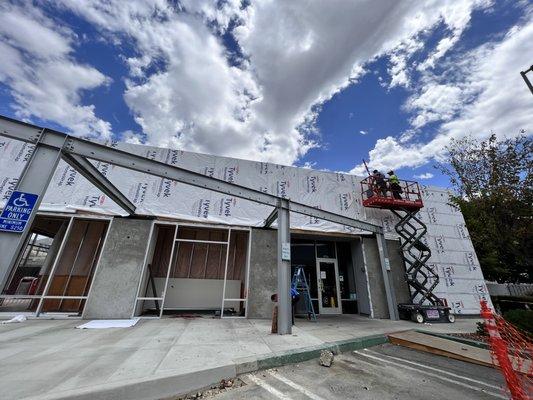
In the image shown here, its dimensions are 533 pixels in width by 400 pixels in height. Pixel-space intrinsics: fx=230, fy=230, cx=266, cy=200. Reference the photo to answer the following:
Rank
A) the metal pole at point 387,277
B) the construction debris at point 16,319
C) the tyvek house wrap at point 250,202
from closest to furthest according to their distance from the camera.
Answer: the construction debris at point 16,319 → the tyvek house wrap at point 250,202 → the metal pole at point 387,277

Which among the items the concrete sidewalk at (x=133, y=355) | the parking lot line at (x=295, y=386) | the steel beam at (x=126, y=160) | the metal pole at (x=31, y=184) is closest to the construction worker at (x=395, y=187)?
the steel beam at (x=126, y=160)

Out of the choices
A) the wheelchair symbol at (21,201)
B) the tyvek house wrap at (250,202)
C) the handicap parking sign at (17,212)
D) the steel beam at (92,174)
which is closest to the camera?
the handicap parking sign at (17,212)

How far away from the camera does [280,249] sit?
6.33 m

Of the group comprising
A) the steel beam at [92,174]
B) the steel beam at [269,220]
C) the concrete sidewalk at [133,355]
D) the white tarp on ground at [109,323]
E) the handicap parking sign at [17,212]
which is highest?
the steel beam at [92,174]

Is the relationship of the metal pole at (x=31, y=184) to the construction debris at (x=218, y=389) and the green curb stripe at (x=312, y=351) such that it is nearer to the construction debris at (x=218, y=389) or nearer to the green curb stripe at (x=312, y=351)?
the construction debris at (x=218, y=389)

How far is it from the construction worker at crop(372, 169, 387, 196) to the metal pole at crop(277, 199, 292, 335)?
21.7ft

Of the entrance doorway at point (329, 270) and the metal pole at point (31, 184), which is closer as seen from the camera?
the metal pole at point (31, 184)

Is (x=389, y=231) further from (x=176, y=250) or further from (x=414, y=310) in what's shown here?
(x=176, y=250)

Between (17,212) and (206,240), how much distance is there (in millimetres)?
6112

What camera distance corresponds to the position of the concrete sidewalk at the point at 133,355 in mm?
2736

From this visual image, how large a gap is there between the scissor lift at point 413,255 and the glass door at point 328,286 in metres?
2.58

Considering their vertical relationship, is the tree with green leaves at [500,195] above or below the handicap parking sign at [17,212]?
above

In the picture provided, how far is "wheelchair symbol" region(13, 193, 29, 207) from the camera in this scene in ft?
13.0

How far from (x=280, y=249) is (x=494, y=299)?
43.8 feet
